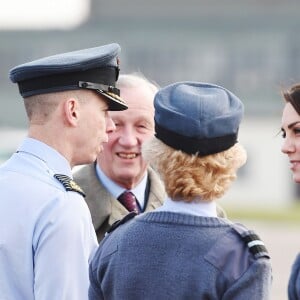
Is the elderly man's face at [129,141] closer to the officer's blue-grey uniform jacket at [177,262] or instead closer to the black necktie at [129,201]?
the black necktie at [129,201]

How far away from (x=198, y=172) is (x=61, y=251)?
1.65ft

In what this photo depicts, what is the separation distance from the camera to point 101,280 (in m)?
3.80

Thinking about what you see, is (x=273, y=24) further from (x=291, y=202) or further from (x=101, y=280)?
(x=101, y=280)

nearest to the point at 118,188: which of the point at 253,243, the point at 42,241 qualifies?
the point at 42,241

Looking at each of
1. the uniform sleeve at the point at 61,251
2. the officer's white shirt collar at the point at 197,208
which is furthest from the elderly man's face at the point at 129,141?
the officer's white shirt collar at the point at 197,208

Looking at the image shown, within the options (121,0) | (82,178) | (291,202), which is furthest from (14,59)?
(82,178)

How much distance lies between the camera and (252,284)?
354 cm

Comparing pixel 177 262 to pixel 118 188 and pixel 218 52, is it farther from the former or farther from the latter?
pixel 218 52

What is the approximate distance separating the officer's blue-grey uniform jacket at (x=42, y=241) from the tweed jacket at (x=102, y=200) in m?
1.11

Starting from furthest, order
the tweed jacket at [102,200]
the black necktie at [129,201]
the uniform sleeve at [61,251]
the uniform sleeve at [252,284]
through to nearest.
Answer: the black necktie at [129,201]
the tweed jacket at [102,200]
the uniform sleeve at [61,251]
the uniform sleeve at [252,284]

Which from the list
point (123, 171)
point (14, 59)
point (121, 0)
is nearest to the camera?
point (123, 171)

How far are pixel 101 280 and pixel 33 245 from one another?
25 centimetres

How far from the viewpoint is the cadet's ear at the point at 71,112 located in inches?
158

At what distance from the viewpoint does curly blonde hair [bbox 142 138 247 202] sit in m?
3.66
